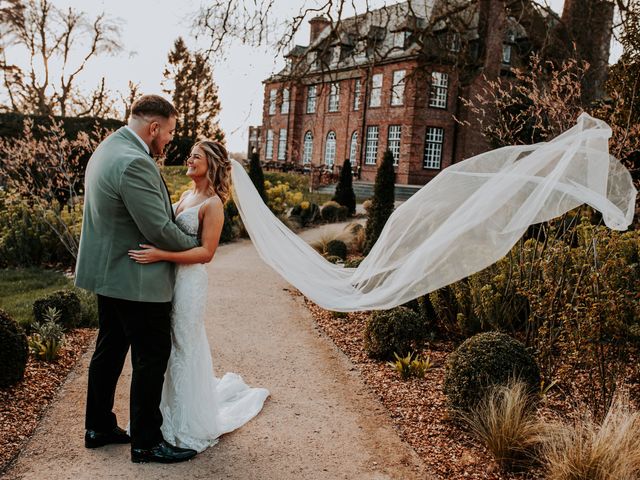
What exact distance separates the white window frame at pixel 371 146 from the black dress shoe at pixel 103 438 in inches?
1195

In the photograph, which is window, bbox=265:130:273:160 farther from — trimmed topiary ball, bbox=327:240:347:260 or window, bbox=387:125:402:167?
trimmed topiary ball, bbox=327:240:347:260

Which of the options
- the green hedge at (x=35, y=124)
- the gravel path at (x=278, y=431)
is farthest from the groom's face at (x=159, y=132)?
the green hedge at (x=35, y=124)

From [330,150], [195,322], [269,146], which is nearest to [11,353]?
[195,322]

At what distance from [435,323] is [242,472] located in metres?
3.90

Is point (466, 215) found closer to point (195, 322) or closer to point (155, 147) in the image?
point (195, 322)

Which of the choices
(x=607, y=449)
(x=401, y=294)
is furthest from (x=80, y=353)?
(x=607, y=449)

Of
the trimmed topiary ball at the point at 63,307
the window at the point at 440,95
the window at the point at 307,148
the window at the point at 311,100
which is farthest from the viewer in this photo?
the window at the point at 307,148

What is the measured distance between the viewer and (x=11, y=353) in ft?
15.0

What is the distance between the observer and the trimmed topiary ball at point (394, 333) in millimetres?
5930

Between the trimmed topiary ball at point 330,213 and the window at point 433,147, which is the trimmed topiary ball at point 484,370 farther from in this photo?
the window at point 433,147

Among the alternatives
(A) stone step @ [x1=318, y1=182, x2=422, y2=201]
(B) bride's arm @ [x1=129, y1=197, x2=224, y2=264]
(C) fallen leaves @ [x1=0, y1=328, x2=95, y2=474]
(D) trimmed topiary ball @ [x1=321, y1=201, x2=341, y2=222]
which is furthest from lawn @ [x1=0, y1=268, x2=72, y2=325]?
(A) stone step @ [x1=318, y1=182, x2=422, y2=201]

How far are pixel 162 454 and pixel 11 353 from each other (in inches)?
70.3

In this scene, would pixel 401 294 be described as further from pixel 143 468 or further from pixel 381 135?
pixel 381 135

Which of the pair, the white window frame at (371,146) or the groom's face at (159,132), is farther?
the white window frame at (371,146)
